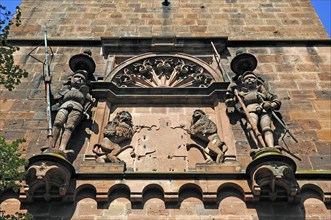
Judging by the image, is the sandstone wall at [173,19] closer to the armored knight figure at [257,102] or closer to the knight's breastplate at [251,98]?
the armored knight figure at [257,102]

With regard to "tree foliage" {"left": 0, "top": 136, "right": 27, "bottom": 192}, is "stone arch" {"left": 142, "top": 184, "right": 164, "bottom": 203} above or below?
above

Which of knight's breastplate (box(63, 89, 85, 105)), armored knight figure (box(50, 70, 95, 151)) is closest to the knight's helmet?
armored knight figure (box(50, 70, 95, 151))

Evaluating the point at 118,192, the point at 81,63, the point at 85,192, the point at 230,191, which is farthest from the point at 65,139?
the point at 230,191

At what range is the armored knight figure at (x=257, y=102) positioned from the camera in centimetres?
820

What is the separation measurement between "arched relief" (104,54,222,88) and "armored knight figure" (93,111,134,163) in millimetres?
1442

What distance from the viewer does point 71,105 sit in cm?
865

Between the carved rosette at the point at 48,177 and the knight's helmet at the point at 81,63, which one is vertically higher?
the knight's helmet at the point at 81,63

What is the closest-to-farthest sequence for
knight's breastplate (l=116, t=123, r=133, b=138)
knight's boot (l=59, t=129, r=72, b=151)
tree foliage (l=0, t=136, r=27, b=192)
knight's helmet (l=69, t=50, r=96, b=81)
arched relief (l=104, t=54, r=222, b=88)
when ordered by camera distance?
tree foliage (l=0, t=136, r=27, b=192)
knight's boot (l=59, t=129, r=72, b=151)
knight's breastplate (l=116, t=123, r=133, b=138)
knight's helmet (l=69, t=50, r=96, b=81)
arched relief (l=104, t=54, r=222, b=88)

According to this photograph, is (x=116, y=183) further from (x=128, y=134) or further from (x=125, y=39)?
(x=125, y=39)

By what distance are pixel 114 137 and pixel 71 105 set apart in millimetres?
996

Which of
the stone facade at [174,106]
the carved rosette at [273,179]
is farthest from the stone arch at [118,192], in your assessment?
the carved rosette at [273,179]

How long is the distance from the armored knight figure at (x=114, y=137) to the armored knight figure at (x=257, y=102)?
2.03 metres

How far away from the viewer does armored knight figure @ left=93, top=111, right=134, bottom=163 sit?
8084 mm

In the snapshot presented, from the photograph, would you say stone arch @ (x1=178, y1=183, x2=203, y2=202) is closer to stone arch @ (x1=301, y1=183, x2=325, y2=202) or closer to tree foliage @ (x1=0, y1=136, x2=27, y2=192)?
stone arch @ (x1=301, y1=183, x2=325, y2=202)
